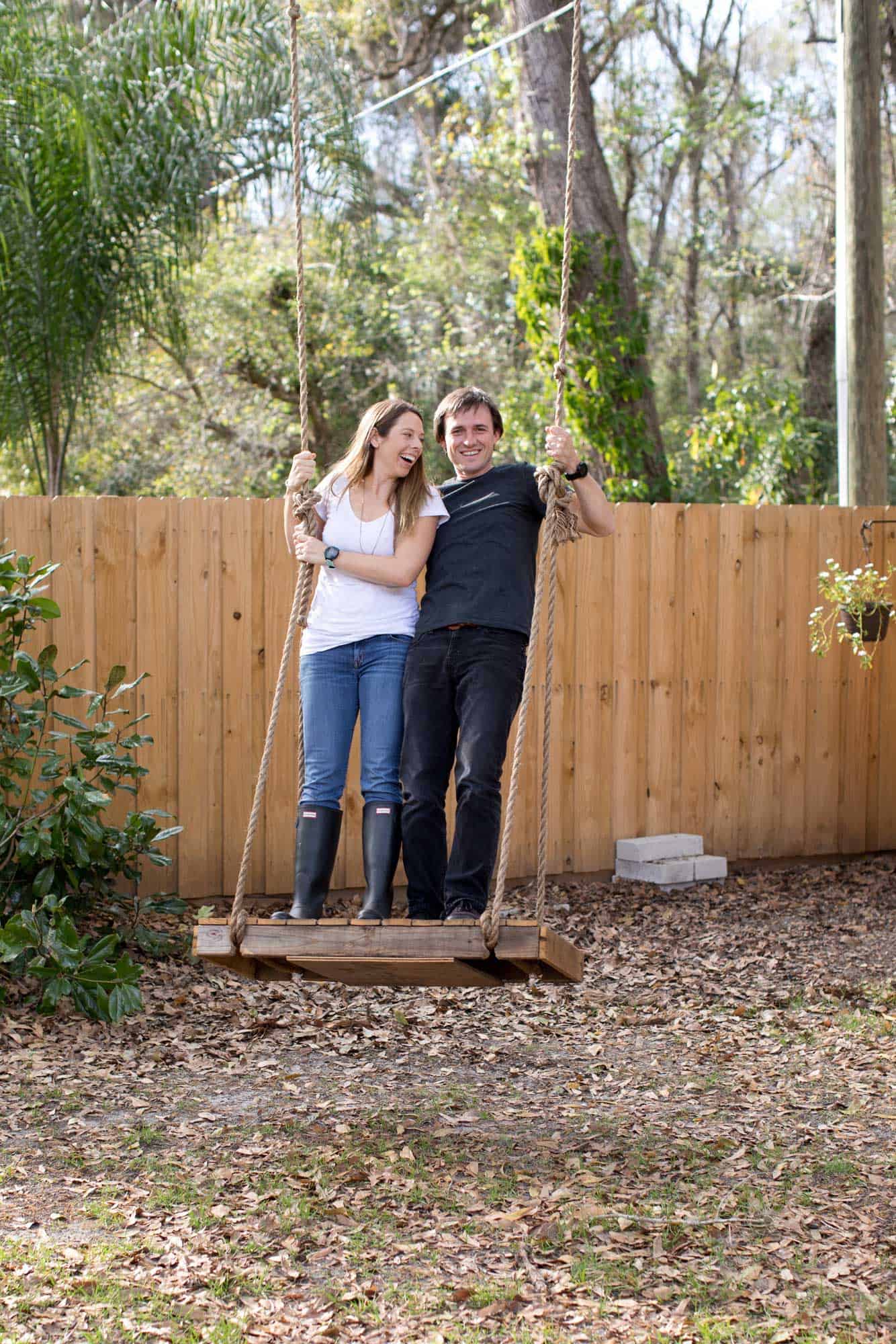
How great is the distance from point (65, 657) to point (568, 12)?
25.9 ft

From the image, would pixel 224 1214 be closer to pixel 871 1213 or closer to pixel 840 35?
pixel 871 1213

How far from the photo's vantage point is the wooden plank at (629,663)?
681 cm

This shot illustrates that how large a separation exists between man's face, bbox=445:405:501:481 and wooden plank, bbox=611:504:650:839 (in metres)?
2.85

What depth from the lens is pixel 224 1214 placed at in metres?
3.11

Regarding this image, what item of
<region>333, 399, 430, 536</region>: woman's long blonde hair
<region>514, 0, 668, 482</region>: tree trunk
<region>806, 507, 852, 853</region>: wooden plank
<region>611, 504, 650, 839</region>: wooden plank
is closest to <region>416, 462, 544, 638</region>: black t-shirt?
<region>333, 399, 430, 536</region>: woman's long blonde hair

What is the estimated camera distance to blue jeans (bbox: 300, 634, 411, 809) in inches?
151

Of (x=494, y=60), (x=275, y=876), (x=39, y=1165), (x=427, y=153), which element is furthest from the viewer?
(x=427, y=153)

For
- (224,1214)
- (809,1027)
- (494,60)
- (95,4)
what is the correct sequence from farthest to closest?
1. (494,60)
2. (95,4)
3. (809,1027)
4. (224,1214)

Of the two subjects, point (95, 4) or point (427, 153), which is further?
point (427, 153)

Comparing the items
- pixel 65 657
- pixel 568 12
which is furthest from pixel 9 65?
pixel 568 12

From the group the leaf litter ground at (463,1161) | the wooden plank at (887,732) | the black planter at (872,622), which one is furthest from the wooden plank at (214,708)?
the wooden plank at (887,732)

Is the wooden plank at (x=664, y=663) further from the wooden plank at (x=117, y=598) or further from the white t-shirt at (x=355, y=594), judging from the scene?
the white t-shirt at (x=355, y=594)

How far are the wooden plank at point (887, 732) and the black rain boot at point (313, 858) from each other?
14.8 feet

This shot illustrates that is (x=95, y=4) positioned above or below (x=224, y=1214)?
above
